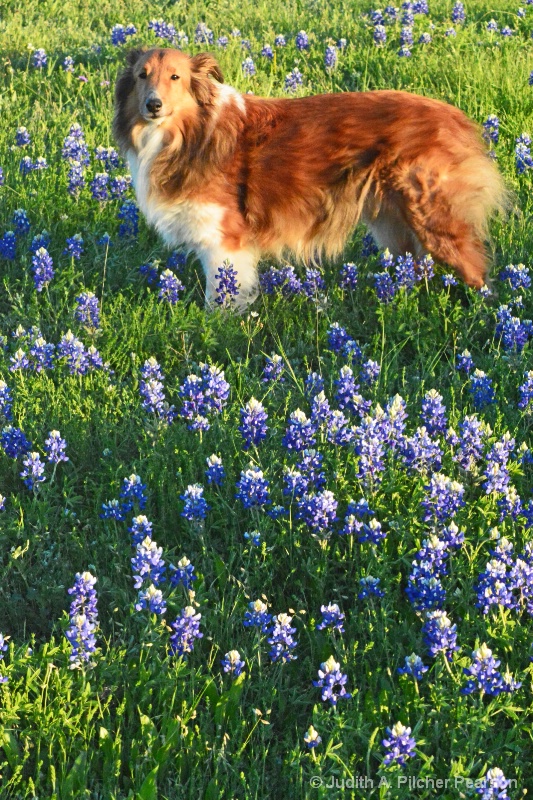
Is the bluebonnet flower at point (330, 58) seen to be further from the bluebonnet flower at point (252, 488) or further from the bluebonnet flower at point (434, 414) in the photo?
the bluebonnet flower at point (252, 488)

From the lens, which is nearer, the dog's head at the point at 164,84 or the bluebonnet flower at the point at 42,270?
the bluebonnet flower at the point at 42,270

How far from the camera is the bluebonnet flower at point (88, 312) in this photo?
4.26m

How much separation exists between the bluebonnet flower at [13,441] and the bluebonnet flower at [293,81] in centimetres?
399

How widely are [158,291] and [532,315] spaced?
1847 mm

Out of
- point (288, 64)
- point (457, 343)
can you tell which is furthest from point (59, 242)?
point (288, 64)

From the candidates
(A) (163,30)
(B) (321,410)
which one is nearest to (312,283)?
(B) (321,410)

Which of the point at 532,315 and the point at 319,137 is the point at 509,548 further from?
the point at 319,137

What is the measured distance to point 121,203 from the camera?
5.47 meters

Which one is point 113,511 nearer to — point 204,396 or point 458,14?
point 204,396

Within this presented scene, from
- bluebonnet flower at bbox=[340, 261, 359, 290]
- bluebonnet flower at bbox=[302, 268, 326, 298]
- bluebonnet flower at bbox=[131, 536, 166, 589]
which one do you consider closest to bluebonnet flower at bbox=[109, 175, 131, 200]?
bluebonnet flower at bbox=[302, 268, 326, 298]

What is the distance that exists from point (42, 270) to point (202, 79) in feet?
4.29

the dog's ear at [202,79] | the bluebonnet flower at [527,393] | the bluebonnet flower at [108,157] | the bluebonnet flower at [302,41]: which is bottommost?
the bluebonnet flower at [527,393]

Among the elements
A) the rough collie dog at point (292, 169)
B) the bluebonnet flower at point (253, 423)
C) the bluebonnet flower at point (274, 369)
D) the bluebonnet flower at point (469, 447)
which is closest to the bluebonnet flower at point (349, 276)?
the rough collie dog at point (292, 169)

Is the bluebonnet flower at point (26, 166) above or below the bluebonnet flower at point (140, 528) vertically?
above
